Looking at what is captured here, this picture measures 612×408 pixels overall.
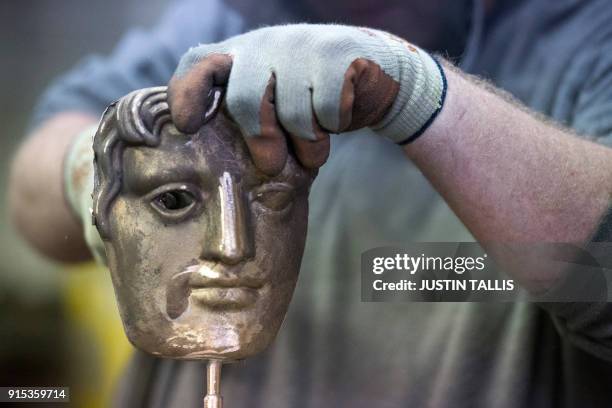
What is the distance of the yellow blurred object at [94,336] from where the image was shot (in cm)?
119

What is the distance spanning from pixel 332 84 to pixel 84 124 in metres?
0.65

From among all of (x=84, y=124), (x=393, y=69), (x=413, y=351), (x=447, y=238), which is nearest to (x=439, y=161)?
(x=393, y=69)

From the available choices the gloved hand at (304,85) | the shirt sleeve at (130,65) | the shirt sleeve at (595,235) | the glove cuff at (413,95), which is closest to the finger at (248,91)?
the gloved hand at (304,85)

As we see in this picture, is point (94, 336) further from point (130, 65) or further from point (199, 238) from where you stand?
point (199, 238)

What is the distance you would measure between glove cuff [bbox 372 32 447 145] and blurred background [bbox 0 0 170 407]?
0.59m

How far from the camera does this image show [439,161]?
802 mm

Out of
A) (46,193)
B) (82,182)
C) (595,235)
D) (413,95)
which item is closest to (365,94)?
(413,95)

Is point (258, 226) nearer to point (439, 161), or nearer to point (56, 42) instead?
point (439, 161)

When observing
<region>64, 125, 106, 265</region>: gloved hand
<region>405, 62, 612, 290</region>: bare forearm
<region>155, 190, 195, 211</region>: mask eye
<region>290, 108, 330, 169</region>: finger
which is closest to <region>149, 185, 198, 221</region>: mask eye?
<region>155, 190, 195, 211</region>: mask eye

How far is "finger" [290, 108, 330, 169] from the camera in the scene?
2.37 feet

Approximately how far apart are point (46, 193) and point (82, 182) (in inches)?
5.0

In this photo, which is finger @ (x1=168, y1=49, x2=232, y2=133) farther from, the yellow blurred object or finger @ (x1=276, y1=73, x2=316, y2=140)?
the yellow blurred object

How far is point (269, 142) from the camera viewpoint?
28.3 inches

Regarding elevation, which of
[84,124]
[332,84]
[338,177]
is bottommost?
[332,84]
